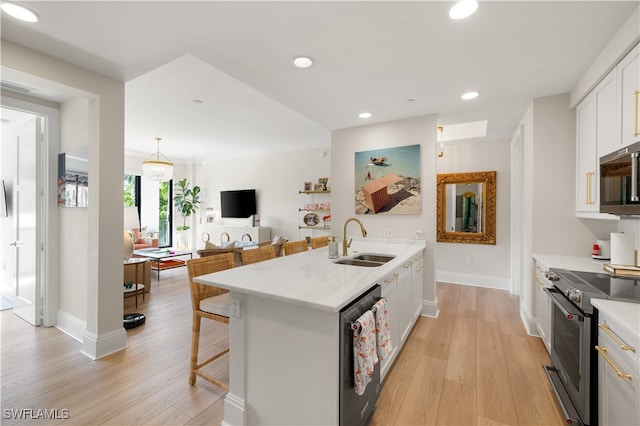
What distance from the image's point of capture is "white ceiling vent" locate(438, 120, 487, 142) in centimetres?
441

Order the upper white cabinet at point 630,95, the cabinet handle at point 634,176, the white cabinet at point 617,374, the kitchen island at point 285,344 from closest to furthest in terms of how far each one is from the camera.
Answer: the white cabinet at point 617,374
the kitchen island at point 285,344
the cabinet handle at point 634,176
the upper white cabinet at point 630,95

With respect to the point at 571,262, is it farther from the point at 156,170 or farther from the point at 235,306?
the point at 156,170

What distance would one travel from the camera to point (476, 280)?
4.80m

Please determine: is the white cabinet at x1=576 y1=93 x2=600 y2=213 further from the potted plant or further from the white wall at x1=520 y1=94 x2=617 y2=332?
the potted plant

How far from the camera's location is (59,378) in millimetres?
2184

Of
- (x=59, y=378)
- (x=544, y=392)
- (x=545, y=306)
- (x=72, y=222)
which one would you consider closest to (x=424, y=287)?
(x=545, y=306)

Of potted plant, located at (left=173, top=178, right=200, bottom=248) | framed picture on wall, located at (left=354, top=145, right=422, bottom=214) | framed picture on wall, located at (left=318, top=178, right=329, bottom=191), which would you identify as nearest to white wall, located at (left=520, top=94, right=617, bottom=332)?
framed picture on wall, located at (left=354, top=145, right=422, bottom=214)

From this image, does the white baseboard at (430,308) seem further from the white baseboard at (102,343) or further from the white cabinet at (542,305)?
the white baseboard at (102,343)

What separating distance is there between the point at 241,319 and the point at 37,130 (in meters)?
3.47

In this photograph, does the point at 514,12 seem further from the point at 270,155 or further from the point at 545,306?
the point at 270,155

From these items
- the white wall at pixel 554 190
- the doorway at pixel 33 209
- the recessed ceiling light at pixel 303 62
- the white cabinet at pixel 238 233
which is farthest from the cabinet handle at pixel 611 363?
the white cabinet at pixel 238 233

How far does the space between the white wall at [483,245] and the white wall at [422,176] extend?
5.71 ft

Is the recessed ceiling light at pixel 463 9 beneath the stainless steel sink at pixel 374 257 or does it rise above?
above

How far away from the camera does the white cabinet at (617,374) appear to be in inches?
44.9
